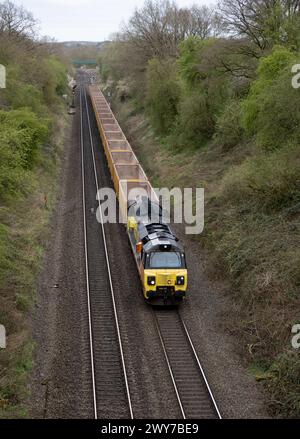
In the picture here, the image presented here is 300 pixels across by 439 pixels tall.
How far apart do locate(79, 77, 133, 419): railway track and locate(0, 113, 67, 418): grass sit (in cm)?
199

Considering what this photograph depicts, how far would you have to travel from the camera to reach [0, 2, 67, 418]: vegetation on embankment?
14.0m

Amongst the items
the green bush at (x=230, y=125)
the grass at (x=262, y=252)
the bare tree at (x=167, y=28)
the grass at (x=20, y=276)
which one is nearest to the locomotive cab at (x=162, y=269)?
the grass at (x=262, y=252)

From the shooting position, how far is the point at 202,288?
762 inches

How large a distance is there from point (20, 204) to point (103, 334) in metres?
13.3

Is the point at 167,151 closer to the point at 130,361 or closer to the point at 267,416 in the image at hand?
the point at 130,361

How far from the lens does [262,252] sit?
18281 millimetres

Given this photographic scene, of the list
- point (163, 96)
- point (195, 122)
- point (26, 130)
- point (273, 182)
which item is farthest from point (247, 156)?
point (163, 96)

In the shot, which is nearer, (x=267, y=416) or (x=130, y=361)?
(x=267, y=416)

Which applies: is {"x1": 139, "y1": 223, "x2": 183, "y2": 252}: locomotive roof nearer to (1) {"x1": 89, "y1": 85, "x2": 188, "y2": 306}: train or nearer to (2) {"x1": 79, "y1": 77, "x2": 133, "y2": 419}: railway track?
(1) {"x1": 89, "y1": 85, "x2": 188, "y2": 306}: train

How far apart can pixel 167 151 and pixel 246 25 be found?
37.7ft

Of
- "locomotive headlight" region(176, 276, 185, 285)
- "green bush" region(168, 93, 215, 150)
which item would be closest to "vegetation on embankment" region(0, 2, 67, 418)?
"locomotive headlight" region(176, 276, 185, 285)

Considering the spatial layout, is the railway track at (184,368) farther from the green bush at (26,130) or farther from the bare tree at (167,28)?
the bare tree at (167,28)

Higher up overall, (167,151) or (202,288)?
(167,151)

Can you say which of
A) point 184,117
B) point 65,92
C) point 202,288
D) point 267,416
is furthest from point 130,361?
point 65,92
